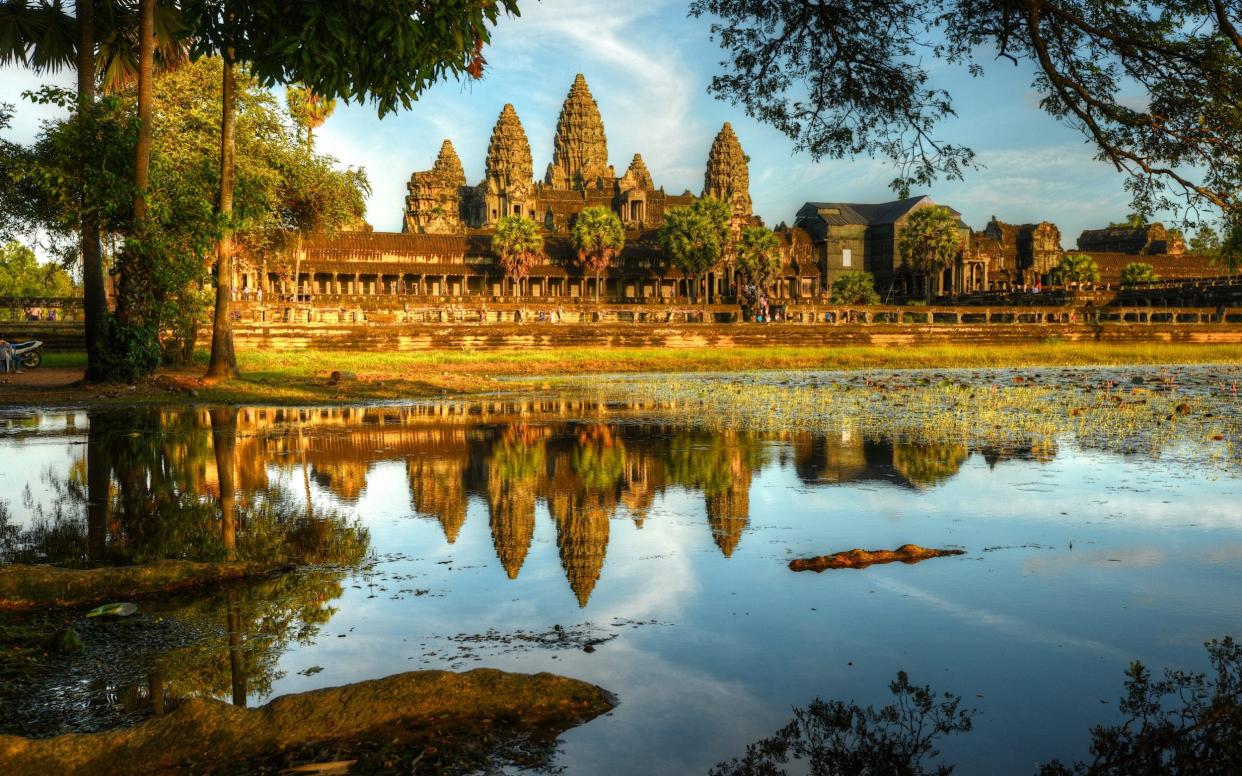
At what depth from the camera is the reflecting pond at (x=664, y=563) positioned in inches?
150

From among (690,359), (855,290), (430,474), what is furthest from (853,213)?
(430,474)

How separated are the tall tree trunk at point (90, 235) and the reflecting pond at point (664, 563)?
6863 millimetres

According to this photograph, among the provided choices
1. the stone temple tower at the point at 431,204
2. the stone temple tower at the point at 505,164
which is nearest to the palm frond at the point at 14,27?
the stone temple tower at the point at 431,204

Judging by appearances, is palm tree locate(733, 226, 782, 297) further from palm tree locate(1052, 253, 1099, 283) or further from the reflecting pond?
the reflecting pond

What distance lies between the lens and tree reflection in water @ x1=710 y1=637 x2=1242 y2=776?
3148mm

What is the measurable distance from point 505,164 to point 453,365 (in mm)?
82459

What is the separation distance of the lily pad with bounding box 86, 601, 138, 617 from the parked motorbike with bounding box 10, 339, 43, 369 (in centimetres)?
2441

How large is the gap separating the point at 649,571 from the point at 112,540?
3709mm

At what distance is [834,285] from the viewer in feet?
301

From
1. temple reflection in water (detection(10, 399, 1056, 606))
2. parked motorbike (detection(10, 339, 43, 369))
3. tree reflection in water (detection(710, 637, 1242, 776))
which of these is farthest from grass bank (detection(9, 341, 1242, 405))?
tree reflection in water (detection(710, 637, 1242, 776))

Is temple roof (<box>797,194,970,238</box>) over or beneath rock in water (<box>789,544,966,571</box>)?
over

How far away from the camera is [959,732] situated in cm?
342

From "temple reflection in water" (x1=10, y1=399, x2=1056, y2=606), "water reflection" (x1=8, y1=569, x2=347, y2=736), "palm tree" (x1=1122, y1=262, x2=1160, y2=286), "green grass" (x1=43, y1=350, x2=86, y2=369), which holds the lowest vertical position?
"temple reflection in water" (x1=10, y1=399, x2=1056, y2=606)

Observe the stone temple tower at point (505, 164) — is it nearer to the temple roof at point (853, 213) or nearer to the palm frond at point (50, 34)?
the temple roof at point (853, 213)
